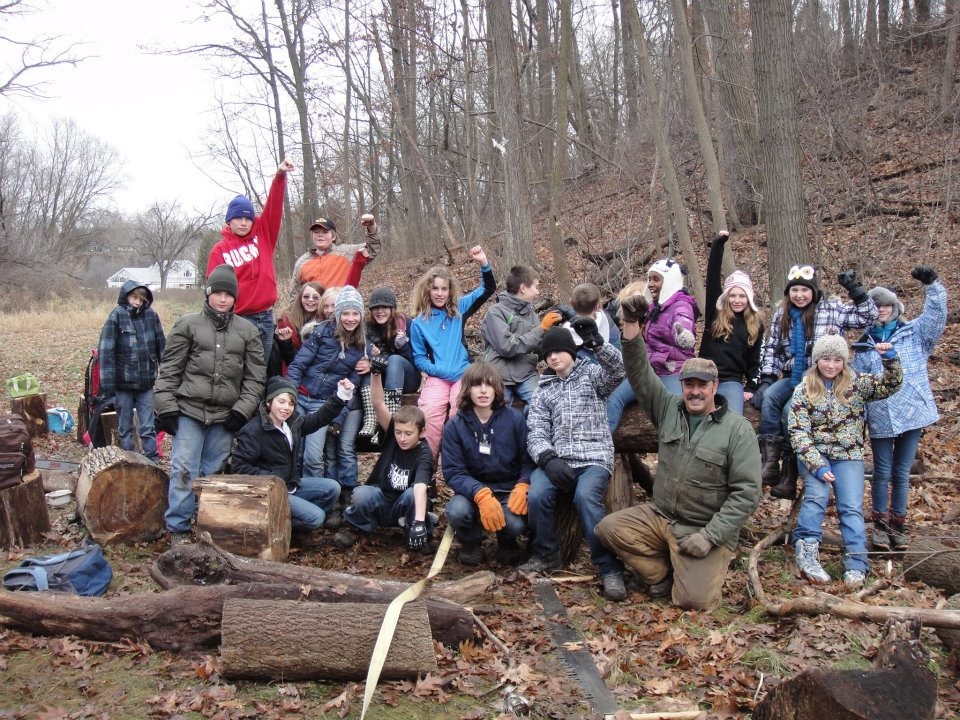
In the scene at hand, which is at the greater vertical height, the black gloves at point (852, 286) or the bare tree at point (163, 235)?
the bare tree at point (163, 235)

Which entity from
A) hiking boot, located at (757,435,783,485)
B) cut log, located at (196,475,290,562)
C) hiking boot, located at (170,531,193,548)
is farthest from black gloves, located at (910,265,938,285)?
hiking boot, located at (170,531,193,548)

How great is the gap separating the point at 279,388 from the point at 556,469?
2.27 m

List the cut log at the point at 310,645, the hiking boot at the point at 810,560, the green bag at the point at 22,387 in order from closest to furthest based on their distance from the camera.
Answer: the cut log at the point at 310,645 < the hiking boot at the point at 810,560 < the green bag at the point at 22,387

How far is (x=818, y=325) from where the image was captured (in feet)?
20.1

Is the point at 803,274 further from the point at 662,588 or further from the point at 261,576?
the point at 261,576

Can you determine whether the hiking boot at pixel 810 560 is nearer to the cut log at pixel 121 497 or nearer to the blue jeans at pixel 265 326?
the blue jeans at pixel 265 326

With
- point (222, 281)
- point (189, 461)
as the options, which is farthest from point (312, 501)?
point (222, 281)

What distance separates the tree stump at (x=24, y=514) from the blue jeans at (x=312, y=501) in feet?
7.02

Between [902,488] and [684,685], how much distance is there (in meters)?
3.09

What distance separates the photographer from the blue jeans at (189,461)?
6.07m

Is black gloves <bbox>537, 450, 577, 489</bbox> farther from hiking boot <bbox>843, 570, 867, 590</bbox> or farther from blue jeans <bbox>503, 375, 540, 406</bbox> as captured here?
hiking boot <bbox>843, 570, 867, 590</bbox>

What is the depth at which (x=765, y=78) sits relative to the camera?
348 inches

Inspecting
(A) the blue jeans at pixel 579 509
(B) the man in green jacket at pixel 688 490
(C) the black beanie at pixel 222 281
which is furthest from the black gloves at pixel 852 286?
(C) the black beanie at pixel 222 281

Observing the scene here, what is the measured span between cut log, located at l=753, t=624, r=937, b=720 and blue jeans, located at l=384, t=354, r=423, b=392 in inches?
158
